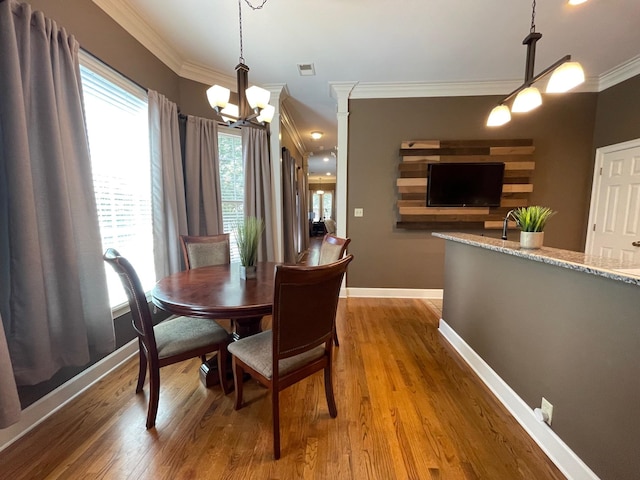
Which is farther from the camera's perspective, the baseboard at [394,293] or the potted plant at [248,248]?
the baseboard at [394,293]

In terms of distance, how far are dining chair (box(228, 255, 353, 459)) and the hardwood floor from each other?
0.20 metres

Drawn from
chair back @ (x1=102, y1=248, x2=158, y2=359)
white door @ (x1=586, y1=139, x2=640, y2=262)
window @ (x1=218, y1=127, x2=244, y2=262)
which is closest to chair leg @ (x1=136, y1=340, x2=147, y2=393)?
chair back @ (x1=102, y1=248, x2=158, y2=359)

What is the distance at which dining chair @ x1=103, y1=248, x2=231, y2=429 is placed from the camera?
54.1 inches

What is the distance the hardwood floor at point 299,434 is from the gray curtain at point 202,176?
4.84 ft

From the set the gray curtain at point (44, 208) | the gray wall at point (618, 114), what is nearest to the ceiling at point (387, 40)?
the gray wall at point (618, 114)

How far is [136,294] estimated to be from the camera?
1371 millimetres

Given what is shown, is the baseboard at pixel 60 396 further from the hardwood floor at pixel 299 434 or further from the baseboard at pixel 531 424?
the baseboard at pixel 531 424

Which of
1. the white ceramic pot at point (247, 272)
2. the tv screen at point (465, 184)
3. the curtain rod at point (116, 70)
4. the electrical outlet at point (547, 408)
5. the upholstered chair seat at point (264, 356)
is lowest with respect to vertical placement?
the electrical outlet at point (547, 408)

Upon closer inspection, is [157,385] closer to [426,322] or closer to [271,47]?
[426,322]

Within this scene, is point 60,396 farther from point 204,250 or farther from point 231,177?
point 231,177

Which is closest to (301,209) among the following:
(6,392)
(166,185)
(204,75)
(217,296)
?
(204,75)

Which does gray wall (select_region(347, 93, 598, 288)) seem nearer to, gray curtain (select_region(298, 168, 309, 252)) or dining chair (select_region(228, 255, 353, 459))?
dining chair (select_region(228, 255, 353, 459))

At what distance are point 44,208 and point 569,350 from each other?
2.76 metres

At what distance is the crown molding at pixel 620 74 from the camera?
2.78 metres
